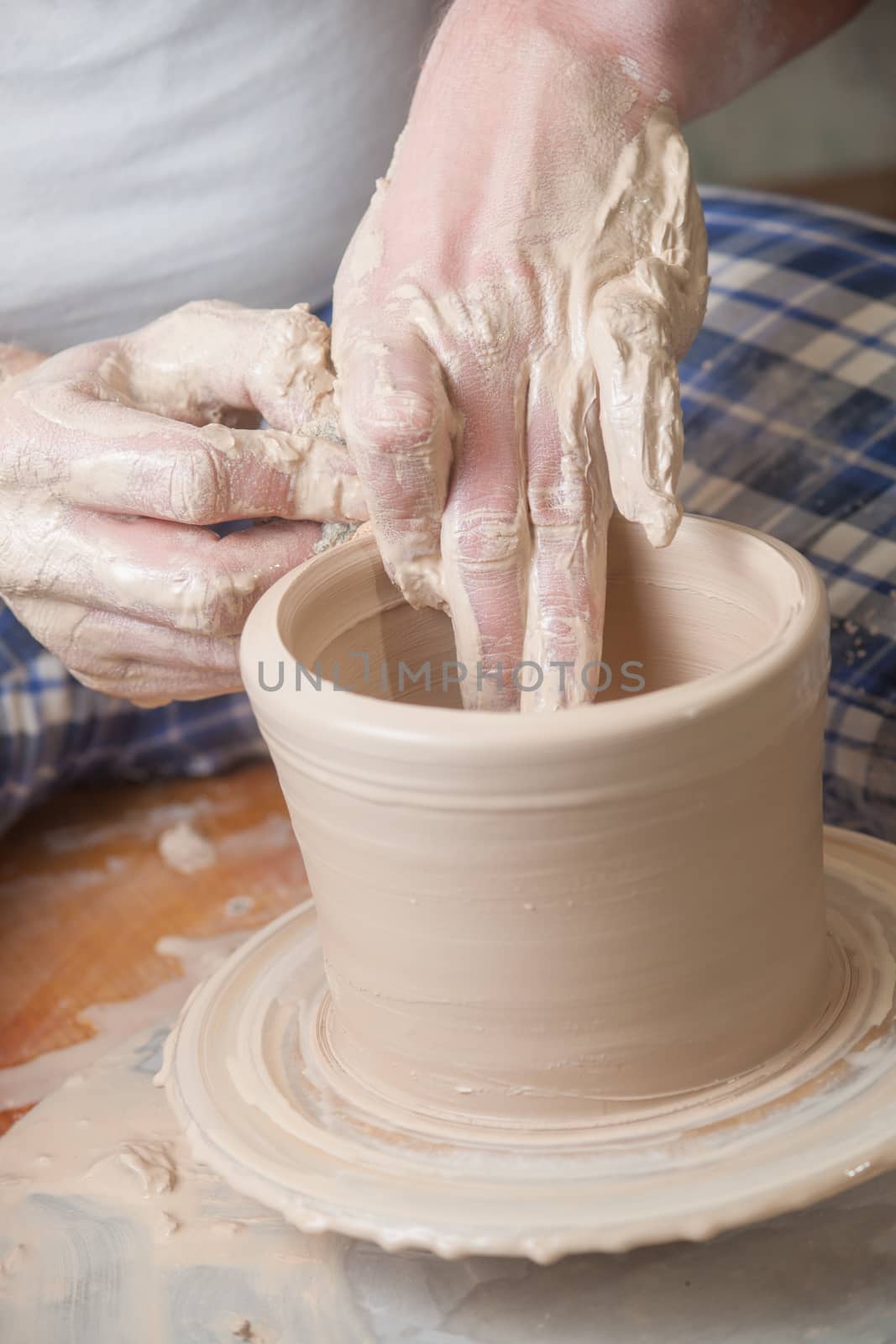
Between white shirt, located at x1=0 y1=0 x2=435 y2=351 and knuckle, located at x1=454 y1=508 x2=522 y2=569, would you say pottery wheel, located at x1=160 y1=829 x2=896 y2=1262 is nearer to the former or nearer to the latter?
knuckle, located at x1=454 y1=508 x2=522 y2=569

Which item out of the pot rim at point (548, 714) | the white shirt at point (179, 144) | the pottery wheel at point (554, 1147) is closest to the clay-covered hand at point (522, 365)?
the pot rim at point (548, 714)

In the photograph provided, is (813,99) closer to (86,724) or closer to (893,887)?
(86,724)

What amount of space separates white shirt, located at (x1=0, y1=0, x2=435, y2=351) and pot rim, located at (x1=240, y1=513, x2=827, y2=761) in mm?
772

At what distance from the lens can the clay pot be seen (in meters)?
0.70

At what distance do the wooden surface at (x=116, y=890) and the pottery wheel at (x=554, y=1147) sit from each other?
455mm

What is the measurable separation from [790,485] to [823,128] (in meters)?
2.58

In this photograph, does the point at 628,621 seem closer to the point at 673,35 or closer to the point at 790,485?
the point at 673,35

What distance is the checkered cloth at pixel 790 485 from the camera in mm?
1419

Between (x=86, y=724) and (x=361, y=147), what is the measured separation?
0.74m

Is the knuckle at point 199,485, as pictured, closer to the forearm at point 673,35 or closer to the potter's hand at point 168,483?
the potter's hand at point 168,483

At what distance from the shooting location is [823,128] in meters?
3.69

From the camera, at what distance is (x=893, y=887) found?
38.5 inches

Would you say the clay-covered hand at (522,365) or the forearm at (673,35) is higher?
the forearm at (673,35)

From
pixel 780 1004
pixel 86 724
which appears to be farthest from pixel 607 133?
pixel 86 724
